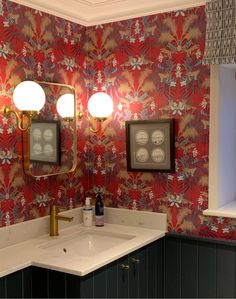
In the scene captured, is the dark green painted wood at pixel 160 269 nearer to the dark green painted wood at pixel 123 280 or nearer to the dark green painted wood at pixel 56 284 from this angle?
the dark green painted wood at pixel 123 280

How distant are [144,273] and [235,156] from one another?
0.93 m

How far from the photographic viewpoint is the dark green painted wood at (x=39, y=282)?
1.97 m

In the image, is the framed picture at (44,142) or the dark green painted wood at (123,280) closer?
the dark green painted wood at (123,280)

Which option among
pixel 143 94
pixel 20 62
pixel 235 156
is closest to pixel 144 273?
pixel 235 156

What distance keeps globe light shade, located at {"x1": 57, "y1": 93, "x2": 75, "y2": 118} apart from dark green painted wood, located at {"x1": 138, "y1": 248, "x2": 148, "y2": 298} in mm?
965

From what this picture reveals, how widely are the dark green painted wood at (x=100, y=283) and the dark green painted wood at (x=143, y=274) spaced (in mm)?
347

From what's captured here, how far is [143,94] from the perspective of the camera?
258 cm

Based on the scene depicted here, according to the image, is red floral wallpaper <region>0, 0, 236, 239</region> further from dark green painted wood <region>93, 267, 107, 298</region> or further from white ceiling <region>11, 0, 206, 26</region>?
dark green painted wood <region>93, 267, 107, 298</region>

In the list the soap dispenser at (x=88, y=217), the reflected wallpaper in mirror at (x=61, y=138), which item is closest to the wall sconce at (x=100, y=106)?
the reflected wallpaper in mirror at (x=61, y=138)

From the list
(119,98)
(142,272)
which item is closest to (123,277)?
(142,272)

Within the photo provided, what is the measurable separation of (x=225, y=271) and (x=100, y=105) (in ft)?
4.17

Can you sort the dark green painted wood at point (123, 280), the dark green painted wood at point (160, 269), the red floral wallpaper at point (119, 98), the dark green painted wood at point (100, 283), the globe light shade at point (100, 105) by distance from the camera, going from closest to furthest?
the dark green painted wood at point (100, 283) < the dark green painted wood at point (123, 280) < the red floral wallpaper at point (119, 98) < the dark green painted wood at point (160, 269) < the globe light shade at point (100, 105)

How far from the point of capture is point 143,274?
2.33m

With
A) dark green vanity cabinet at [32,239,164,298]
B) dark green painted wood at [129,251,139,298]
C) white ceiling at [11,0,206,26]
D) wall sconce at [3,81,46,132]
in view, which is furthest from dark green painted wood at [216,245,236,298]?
white ceiling at [11,0,206,26]
